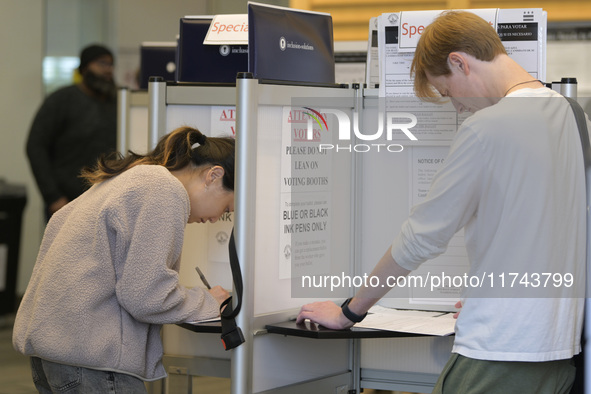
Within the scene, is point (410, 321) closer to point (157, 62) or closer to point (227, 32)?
point (227, 32)

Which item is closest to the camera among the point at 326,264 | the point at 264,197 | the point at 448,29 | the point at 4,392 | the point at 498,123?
the point at 498,123

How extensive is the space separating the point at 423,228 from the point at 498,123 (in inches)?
9.8

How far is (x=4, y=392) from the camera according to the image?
396cm

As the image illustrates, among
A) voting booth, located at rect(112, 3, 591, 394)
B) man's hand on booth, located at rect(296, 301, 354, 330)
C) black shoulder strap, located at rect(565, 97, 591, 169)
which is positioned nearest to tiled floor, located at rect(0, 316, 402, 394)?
voting booth, located at rect(112, 3, 591, 394)

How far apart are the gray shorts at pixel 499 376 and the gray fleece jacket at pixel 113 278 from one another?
0.67 meters

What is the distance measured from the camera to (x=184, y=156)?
2000 millimetres

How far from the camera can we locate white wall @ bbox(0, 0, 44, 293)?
5.98 m

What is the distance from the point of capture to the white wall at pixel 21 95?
5.98 meters

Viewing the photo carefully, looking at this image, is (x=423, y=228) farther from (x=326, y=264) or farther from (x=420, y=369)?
(x=420, y=369)

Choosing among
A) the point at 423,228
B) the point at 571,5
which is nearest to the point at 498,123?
the point at 423,228

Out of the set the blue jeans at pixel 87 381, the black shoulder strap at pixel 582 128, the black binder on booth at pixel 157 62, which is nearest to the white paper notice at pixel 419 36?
the black shoulder strap at pixel 582 128

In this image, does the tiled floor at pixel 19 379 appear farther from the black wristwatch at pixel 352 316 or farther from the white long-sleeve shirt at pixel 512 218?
the white long-sleeve shirt at pixel 512 218

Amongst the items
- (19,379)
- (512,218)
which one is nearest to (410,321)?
(512,218)

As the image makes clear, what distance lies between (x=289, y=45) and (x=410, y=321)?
0.80 metres
